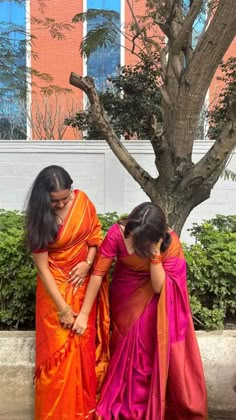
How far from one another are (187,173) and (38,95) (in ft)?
38.3

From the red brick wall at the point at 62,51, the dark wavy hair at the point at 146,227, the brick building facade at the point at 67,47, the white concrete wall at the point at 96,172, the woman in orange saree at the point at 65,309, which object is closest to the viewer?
the dark wavy hair at the point at 146,227

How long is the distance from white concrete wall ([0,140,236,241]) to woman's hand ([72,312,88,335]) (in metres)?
4.99

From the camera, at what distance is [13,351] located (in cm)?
324

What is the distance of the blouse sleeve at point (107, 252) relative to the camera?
8.96 feet

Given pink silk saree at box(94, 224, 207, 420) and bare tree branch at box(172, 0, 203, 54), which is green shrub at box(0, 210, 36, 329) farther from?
bare tree branch at box(172, 0, 203, 54)

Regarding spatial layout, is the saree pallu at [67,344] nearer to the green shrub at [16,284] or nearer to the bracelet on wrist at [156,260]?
the bracelet on wrist at [156,260]

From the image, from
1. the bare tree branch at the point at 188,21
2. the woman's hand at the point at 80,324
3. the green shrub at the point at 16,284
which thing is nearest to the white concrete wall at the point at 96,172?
the bare tree branch at the point at 188,21

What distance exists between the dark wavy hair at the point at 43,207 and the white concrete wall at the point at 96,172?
5.10 metres

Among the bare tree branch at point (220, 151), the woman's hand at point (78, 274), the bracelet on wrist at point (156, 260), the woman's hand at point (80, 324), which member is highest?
the bare tree branch at point (220, 151)

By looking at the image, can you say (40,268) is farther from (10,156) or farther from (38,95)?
(38,95)

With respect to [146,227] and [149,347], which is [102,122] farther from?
[149,347]

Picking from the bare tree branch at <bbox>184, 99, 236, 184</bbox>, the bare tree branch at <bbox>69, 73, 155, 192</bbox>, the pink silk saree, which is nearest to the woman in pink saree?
the pink silk saree

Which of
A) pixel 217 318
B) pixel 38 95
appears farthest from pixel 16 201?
pixel 38 95

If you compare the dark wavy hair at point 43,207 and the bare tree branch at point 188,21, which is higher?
the bare tree branch at point 188,21
